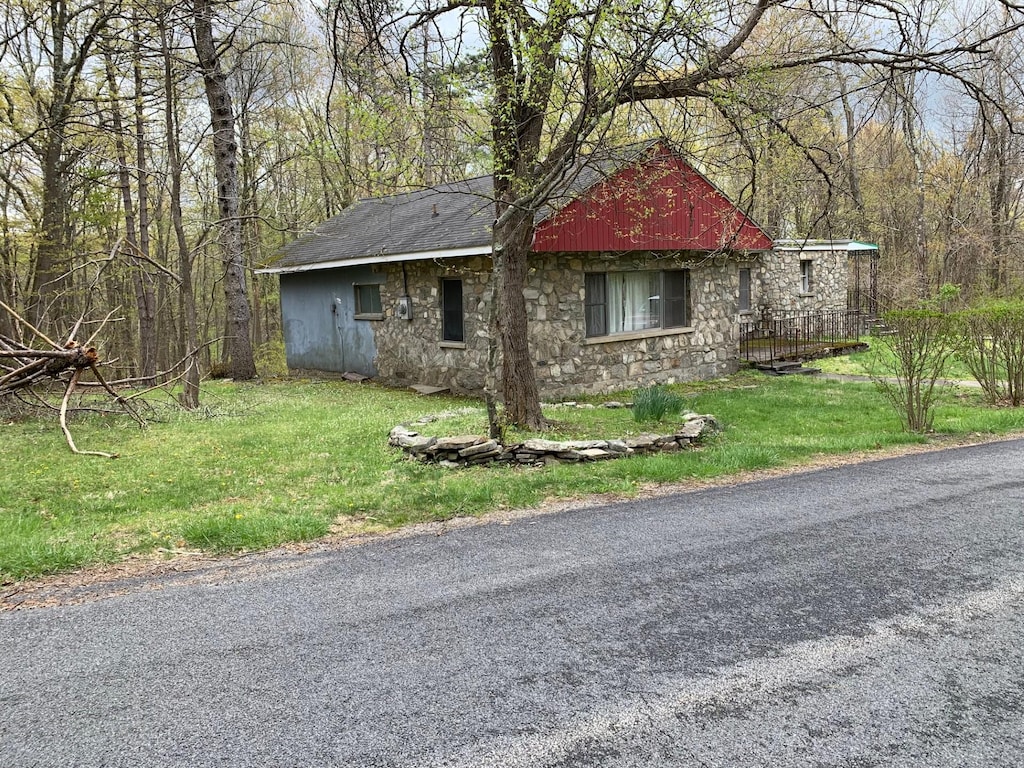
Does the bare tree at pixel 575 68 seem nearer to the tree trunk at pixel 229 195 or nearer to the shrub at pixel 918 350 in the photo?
the shrub at pixel 918 350

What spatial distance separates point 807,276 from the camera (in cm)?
2334

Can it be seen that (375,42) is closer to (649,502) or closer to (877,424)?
(649,502)

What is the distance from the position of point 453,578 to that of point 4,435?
7819mm

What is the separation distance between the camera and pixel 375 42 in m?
8.49

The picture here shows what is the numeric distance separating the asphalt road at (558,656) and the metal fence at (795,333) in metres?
13.3

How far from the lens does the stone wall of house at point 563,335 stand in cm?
1253

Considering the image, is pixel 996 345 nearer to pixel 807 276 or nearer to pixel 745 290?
pixel 745 290

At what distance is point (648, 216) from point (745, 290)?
31.6ft

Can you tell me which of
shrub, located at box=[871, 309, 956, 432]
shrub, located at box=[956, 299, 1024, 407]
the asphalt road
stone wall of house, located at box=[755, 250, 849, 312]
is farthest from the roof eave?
stone wall of house, located at box=[755, 250, 849, 312]

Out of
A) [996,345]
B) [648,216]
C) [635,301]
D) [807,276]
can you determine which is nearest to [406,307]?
[635,301]

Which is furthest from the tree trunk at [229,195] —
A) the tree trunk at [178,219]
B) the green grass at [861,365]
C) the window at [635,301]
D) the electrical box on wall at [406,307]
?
the green grass at [861,365]

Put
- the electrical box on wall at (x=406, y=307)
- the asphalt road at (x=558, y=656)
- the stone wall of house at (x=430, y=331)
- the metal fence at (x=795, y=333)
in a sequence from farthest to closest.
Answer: the metal fence at (x=795, y=333) < the electrical box on wall at (x=406, y=307) < the stone wall of house at (x=430, y=331) < the asphalt road at (x=558, y=656)

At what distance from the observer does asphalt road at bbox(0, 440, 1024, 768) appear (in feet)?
8.73

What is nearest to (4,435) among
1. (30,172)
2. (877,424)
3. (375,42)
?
(375,42)
